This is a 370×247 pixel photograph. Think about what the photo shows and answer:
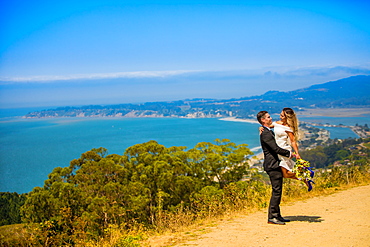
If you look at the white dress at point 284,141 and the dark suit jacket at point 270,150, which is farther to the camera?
the white dress at point 284,141

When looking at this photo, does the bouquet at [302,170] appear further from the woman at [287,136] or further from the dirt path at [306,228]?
the dirt path at [306,228]

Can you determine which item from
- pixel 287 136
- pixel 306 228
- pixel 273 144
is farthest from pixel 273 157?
pixel 306 228

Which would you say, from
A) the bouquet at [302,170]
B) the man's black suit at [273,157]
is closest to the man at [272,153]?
the man's black suit at [273,157]

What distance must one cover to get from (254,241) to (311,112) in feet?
526

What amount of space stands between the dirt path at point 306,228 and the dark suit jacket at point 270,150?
0.88m

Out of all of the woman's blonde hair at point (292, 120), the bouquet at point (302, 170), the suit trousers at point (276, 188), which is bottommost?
the suit trousers at point (276, 188)

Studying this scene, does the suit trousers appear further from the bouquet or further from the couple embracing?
the bouquet

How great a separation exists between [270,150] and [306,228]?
3.70 ft

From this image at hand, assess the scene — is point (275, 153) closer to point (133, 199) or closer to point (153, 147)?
point (133, 199)

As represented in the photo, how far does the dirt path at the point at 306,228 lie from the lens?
3.63 m

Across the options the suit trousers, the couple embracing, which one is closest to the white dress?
the couple embracing

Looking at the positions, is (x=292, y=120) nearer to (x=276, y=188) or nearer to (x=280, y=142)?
(x=280, y=142)

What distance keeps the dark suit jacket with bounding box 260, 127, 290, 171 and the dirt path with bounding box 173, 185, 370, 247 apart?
878mm

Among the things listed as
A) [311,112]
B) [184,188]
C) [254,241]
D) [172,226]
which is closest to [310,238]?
[254,241]
